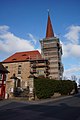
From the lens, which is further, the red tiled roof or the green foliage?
the red tiled roof

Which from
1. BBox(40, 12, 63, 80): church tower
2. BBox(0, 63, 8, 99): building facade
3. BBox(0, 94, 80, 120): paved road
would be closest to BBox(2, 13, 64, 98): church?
BBox(40, 12, 63, 80): church tower

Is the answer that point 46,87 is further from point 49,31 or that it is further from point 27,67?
point 49,31

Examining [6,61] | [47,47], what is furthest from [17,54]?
[47,47]

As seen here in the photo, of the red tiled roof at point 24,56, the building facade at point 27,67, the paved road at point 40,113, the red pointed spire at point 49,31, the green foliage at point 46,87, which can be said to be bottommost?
the paved road at point 40,113

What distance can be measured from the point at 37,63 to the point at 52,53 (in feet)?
24.8

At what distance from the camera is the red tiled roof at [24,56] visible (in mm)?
50963

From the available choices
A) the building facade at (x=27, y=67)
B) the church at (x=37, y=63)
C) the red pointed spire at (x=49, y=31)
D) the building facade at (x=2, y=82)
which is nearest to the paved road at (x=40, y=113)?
the building facade at (x=2, y=82)

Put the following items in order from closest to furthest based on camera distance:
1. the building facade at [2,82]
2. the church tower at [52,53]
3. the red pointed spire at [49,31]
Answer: the building facade at [2,82]
the church tower at [52,53]
the red pointed spire at [49,31]

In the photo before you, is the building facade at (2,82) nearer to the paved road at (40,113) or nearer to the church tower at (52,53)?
the paved road at (40,113)

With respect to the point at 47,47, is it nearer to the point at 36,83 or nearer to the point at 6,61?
the point at 6,61

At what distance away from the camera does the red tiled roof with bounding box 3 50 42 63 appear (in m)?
51.0

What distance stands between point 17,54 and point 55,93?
93.5 ft

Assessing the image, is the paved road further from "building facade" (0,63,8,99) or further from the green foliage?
"building facade" (0,63,8,99)

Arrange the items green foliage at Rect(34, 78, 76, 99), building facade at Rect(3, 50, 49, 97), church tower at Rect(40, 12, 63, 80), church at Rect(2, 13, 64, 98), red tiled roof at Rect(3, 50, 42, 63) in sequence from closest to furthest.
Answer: green foliage at Rect(34, 78, 76, 99)
building facade at Rect(3, 50, 49, 97)
church at Rect(2, 13, 64, 98)
red tiled roof at Rect(3, 50, 42, 63)
church tower at Rect(40, 12, 63, 80)
